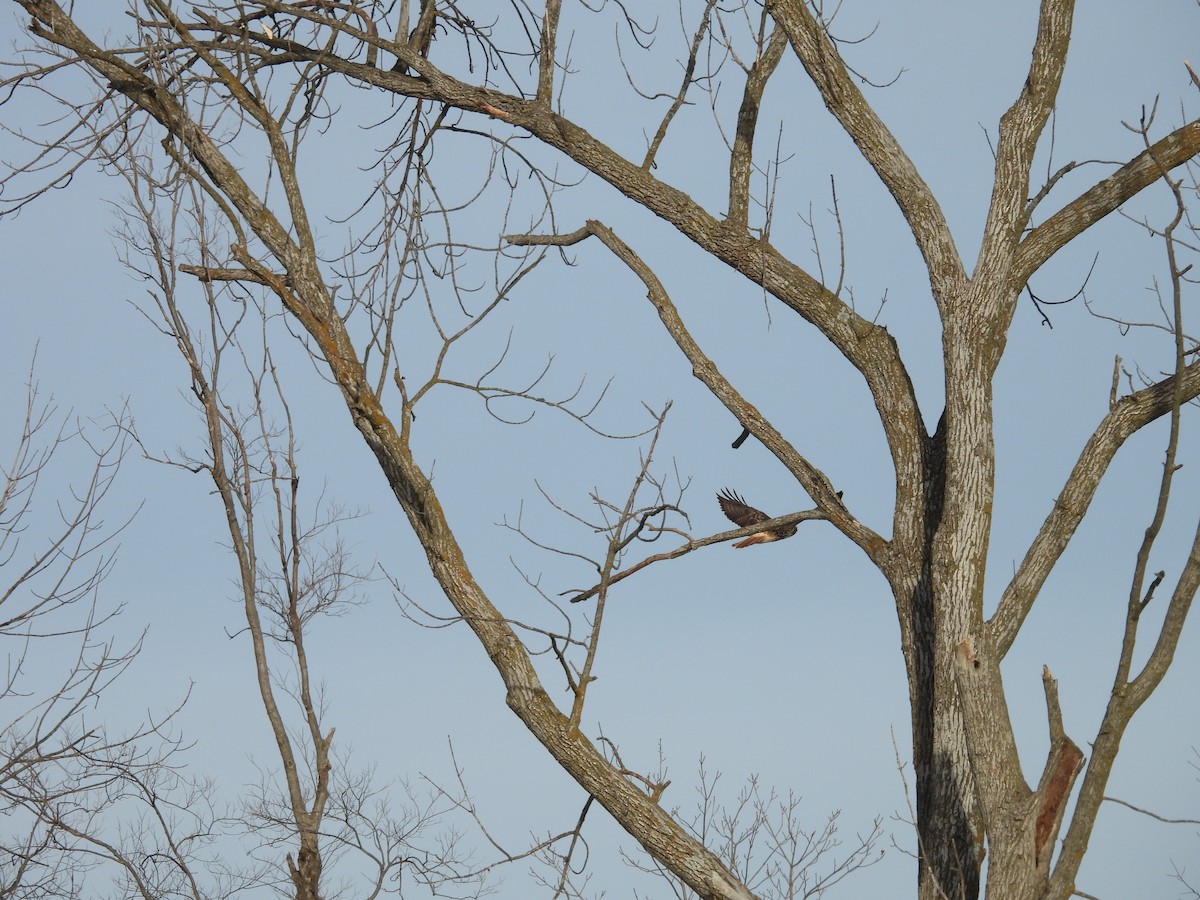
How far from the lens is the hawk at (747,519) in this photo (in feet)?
16.7

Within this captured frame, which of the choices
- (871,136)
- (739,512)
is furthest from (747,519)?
(871,136)

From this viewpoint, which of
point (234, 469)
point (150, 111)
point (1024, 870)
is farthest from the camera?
point (234, 469)

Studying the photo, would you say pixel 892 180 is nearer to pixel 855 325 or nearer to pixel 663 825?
pixel 855 325

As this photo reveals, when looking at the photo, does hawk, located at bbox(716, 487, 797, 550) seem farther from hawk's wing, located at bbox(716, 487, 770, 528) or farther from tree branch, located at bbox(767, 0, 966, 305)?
tree branch, located at bbox(767, 0, 966, 305)

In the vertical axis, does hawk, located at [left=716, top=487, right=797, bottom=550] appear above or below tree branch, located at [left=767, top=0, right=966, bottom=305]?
below

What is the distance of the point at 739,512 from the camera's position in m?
5.27

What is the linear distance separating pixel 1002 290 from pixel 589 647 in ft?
7.75

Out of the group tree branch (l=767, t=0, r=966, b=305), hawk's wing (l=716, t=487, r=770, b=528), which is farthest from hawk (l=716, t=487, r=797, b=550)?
tree branch (l=767, t=0, r=966, b=305)

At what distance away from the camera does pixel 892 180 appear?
5043 mm

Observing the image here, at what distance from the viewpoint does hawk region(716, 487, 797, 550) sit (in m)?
5.09

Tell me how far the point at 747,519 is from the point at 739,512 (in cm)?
6

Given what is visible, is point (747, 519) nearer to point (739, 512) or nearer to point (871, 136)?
point (739, 512)

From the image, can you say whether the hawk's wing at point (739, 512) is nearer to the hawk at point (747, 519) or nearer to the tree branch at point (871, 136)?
the hawk at point (747, 519)

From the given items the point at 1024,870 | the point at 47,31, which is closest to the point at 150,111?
the point at 47,31
